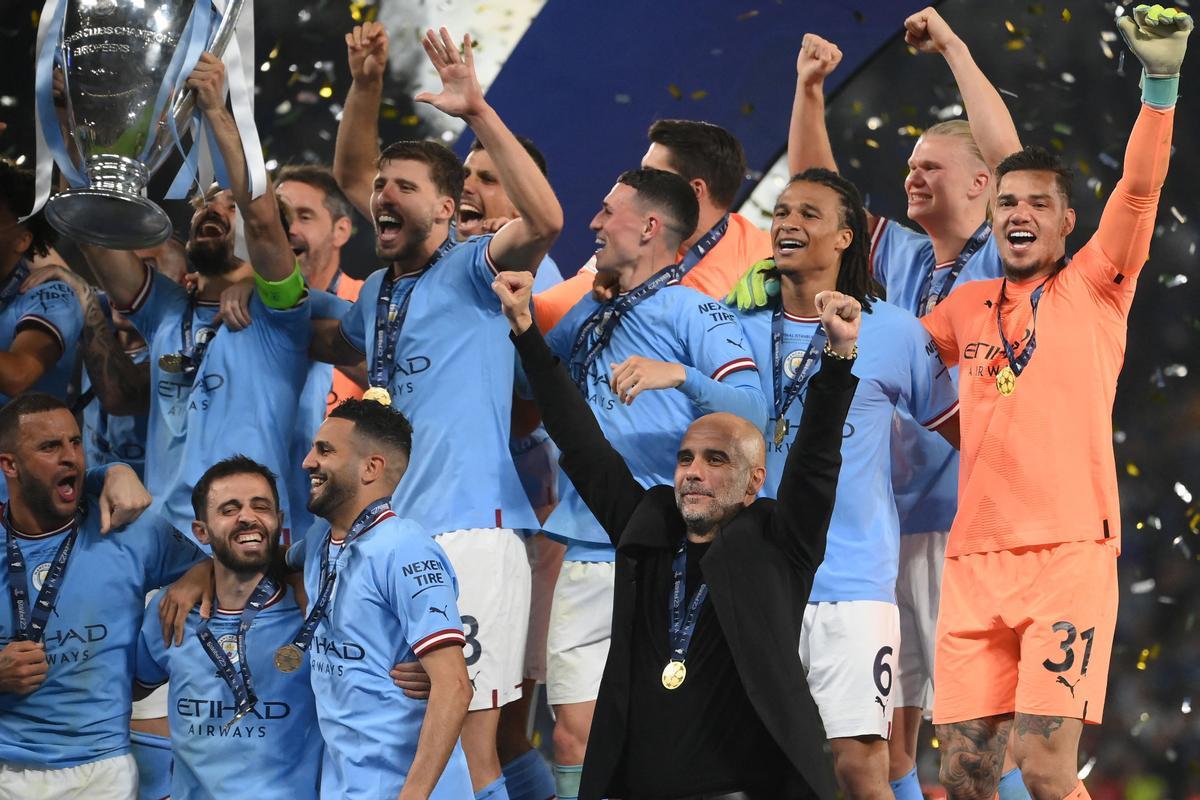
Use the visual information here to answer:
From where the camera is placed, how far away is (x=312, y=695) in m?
4.00

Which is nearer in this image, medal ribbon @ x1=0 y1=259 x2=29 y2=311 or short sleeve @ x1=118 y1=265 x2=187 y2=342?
short sleeve @ x1=118 y1=265 x2=187 y2=342

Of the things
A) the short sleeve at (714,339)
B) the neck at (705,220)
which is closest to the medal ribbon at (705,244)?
the neck at (705,220)

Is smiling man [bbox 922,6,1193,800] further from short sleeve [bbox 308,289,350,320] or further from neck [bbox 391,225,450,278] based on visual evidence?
short sleeve [bbox 308,289,350,320]

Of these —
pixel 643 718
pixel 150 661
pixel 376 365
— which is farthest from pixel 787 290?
pixel 150 661

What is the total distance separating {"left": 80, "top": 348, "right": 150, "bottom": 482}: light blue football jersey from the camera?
5441 mm

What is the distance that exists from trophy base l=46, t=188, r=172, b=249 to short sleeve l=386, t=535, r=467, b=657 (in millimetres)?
882

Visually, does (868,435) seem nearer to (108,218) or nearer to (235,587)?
(235,587)

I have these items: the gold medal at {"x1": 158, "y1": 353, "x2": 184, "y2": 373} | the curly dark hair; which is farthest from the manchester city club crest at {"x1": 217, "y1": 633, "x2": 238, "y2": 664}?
the curly dark hair

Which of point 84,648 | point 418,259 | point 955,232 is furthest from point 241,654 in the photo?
point 955,232

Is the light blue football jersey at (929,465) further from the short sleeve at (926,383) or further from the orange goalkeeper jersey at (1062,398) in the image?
the orange goalkeeper jersey at (1062,398)

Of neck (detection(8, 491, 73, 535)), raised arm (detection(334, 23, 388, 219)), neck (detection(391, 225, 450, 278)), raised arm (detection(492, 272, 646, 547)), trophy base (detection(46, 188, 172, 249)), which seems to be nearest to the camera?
trophy base (detection(46, 188, 172, 249))

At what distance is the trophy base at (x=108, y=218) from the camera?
3486 mm

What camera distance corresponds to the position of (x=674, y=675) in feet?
11.3

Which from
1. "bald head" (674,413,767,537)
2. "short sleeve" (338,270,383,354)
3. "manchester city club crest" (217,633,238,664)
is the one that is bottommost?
"manchester city club crest" (217,633,238,664)
